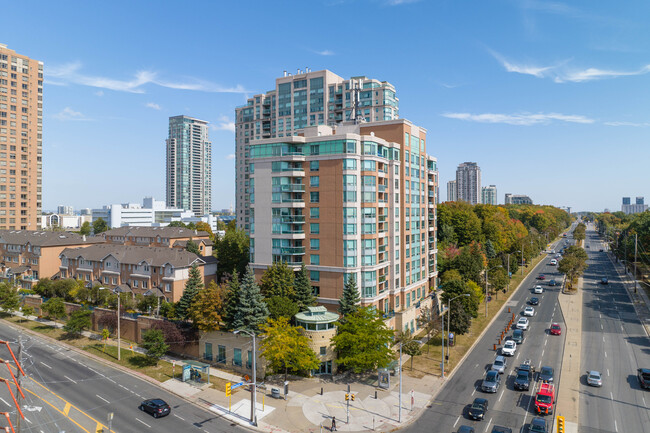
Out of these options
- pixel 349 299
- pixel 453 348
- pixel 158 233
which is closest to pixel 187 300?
pixel 349 299

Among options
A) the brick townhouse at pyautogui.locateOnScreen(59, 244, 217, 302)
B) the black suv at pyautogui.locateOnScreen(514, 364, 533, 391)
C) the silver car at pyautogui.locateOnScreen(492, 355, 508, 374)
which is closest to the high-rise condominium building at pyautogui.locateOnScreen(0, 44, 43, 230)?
the brick townhouse at pyautogui.locateOnScreen(59, 244, 217, 302)

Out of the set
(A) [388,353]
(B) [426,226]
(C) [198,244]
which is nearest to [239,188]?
(C) [198,244]

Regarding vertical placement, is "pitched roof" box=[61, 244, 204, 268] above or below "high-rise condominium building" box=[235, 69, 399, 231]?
below

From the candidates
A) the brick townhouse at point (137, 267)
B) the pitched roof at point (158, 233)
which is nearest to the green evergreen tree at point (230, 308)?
the brick townhouse at point (137, 267)

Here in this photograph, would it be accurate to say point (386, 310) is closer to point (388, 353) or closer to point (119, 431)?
point (388, 353)

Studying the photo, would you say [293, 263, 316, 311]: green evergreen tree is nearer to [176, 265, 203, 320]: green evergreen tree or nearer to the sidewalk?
[176, 265, 203, 320]: green evergreen tree

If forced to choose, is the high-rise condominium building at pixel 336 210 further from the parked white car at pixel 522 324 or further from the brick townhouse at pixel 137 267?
the brick townhouse at pixel 137 267
